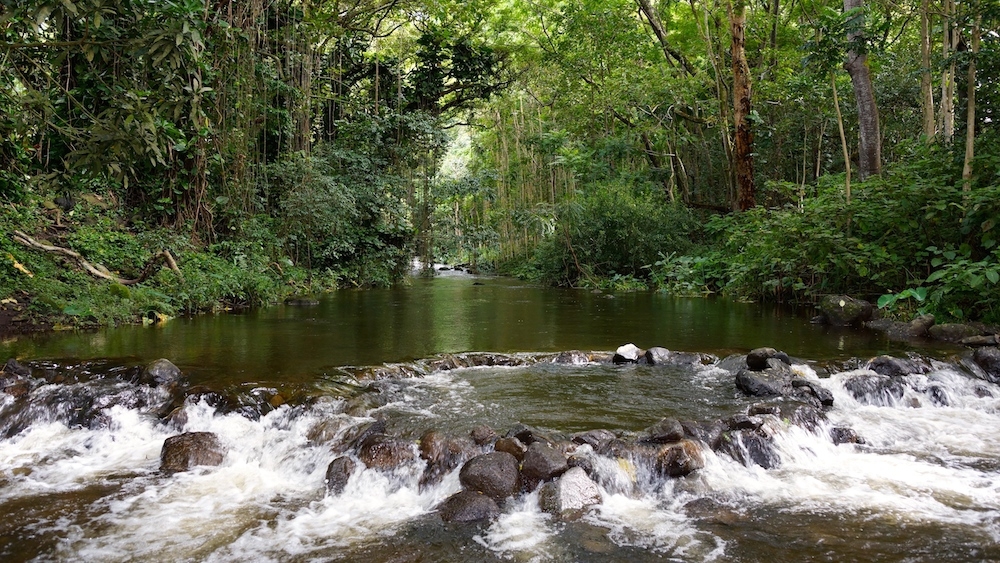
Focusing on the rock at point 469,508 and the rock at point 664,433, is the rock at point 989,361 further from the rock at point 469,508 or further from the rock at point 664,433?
the rock at point 469,508

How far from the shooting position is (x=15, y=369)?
550cm

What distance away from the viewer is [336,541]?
324 centimetres

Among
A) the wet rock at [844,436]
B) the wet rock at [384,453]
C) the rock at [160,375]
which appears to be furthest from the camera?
the rock at [160,375]

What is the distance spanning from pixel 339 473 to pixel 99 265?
782 centimetres

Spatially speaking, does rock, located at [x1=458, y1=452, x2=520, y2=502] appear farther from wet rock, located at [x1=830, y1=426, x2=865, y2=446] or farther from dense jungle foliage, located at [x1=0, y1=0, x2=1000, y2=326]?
dense jungle foliage, located at [x1=0, y1=0, x2=1000, y2=326]

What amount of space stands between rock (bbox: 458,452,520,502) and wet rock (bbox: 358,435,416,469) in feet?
1.42

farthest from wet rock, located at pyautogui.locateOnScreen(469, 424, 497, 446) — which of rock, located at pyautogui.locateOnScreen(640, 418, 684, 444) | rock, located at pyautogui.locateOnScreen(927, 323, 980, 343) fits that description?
rock, located at pyautogui.locateOnScreen(927, 323, 980, 343)

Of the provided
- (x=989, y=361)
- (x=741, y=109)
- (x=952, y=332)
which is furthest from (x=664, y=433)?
(x=741, y=109)

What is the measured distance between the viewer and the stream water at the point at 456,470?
3.16 meters

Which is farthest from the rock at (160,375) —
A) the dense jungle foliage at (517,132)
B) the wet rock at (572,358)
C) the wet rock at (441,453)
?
the wet rock at (572,358)

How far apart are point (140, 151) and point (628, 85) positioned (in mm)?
12474

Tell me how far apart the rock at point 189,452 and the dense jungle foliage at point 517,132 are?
2.29 m

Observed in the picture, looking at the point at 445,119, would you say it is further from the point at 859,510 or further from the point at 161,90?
the point at 859,510

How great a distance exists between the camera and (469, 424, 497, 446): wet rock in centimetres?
413
